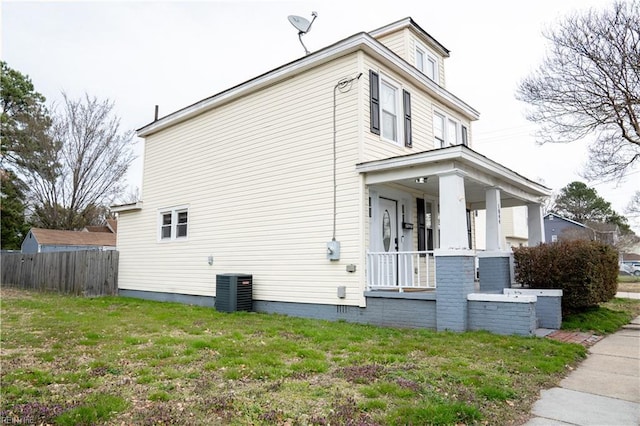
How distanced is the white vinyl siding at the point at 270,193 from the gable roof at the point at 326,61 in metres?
0.20

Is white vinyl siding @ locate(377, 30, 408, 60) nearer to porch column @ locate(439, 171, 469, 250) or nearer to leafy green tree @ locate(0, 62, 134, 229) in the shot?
→ porch column @ locate(439, 171, 469, 250)

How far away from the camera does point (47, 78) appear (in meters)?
28.2

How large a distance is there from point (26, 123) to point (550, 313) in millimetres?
30372

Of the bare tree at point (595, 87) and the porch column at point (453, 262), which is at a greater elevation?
the bare tree at point (595, 87)

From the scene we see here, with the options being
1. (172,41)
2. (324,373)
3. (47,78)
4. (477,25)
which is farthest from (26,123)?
(324,373)

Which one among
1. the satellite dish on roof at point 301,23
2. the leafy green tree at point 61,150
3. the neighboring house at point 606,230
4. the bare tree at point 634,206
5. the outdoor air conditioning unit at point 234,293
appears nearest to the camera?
the outdoor air conditioning unit at point 234,293

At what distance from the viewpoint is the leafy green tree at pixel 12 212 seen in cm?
2678

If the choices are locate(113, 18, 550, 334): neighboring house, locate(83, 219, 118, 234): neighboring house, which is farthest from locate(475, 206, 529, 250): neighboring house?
locate(83, 219, 118, 234): neighboring house

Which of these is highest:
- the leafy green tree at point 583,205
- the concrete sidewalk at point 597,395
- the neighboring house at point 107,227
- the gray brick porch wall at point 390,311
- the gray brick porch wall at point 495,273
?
the leafy green tree at point 583,205

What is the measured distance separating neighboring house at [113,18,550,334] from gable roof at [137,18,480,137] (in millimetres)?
40

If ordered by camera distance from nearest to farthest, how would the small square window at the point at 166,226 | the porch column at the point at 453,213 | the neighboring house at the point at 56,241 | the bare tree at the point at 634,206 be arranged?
the porch column at the point at 453,213 < the small square window at the point at 166,226 < the bare tree at the point at 634,206 < the neighboring house at the point at 56,241

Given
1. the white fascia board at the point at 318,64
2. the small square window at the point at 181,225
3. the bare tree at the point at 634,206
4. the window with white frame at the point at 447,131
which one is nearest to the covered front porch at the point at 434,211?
the window with white frame at the point at 447,131

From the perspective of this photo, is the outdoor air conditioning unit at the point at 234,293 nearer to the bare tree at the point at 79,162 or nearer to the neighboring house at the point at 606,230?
the bare tree at the point at 79,162

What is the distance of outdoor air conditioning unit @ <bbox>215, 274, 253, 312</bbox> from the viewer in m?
9.68
